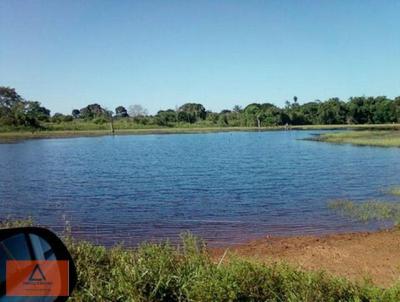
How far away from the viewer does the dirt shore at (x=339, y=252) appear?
10.5 metres

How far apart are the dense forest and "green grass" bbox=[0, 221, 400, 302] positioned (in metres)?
129

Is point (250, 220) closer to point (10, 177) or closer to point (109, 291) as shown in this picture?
point (109, 291)

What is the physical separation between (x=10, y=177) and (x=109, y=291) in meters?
31.9

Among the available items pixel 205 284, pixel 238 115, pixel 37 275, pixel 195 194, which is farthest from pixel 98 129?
pixel 37 275

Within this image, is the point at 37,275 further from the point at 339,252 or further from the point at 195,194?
the point at 195,194

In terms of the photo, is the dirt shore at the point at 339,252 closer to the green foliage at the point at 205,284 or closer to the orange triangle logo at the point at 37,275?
the green foliage at the point at 205,284

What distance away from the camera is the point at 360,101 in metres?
152

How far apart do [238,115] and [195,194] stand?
149017 millimetres

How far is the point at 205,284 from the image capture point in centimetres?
561

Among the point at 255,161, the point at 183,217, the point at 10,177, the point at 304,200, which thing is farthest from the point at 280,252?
the point at 255,161

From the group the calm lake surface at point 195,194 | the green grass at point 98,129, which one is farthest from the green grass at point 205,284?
the green grass at point 98,129

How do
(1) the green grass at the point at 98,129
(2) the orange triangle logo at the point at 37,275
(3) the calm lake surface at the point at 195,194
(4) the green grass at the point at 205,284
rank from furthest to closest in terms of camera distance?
(1) the green grass at the point at 98,129 → (3) the calm lake surface at the point at 195,194 → (4) the green grass at the point at 205,284 → (2) the orange triangle logo at the point at 37,275

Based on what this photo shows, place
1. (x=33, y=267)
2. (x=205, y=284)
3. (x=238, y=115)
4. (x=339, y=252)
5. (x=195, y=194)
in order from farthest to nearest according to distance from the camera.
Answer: (x=238, y=115) → (x=195, y=194) → (x=339, y=252) → (x=205, y=284) → (x=33, y=267)

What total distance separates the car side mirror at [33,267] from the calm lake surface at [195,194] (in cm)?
1256
